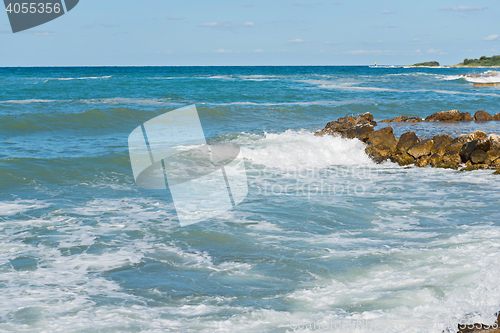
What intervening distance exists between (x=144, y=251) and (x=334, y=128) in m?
10.4

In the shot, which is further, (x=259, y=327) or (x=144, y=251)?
(x=144, y=251)

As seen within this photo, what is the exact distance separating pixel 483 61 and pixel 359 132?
124 metres

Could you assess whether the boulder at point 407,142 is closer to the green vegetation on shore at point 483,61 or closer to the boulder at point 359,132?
the boulder at point 359,132

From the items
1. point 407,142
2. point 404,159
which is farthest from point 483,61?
point 404,159

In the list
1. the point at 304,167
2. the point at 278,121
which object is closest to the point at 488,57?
the point at 278,121

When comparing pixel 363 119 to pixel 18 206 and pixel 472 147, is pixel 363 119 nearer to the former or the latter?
pixel 472 147

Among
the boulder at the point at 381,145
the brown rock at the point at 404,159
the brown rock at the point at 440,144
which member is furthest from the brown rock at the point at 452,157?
the boulder at the point at 381,145

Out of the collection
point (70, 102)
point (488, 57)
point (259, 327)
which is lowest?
point (259, 327)

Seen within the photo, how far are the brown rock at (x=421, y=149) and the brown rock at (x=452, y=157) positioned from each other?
19.3 inches

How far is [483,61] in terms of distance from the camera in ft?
385

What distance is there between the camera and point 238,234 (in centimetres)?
588

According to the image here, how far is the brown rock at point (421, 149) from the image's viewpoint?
1053 cm

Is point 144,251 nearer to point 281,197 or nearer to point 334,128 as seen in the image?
point 281,197

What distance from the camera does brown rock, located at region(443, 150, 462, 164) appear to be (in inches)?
394
